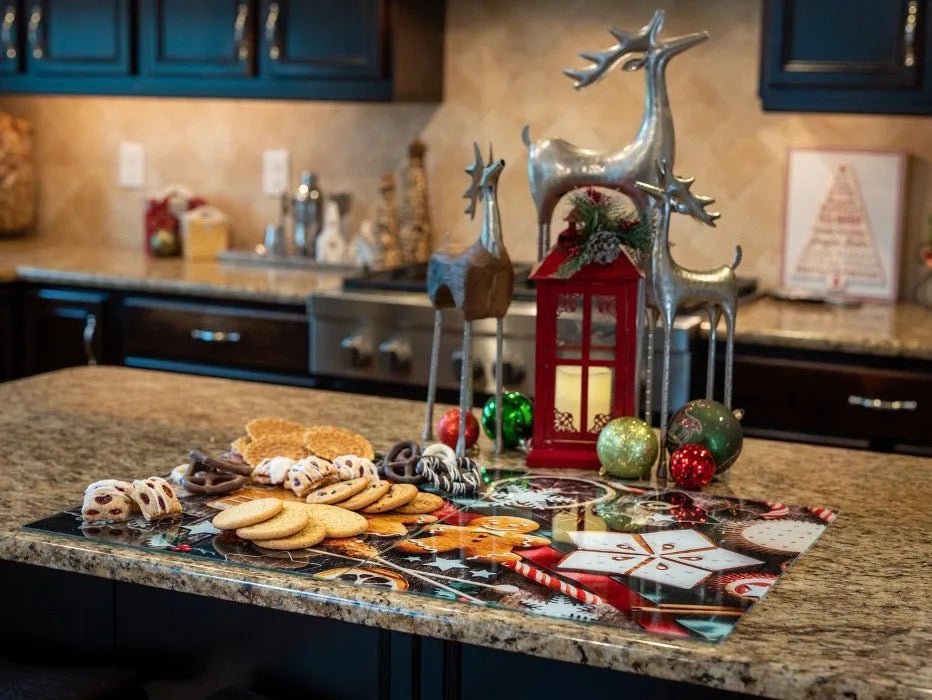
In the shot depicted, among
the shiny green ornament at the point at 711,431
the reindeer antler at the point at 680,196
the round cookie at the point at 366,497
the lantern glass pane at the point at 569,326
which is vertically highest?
the reindeer antler at the point at 680,196

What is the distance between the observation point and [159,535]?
162cm

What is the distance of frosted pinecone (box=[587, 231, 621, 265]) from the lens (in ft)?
6.43

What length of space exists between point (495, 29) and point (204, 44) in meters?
0.91

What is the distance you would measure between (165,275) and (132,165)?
90 centimetres

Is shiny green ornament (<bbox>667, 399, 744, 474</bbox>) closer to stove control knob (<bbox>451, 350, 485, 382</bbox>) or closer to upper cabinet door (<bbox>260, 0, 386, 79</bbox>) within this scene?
stove control knob (<bbox>451, 350, 485, 382</bbox>)

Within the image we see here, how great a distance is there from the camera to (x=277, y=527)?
5.21 ft

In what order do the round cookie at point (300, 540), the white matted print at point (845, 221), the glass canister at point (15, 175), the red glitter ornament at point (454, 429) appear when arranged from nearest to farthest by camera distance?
the round cookie at point (300, 540)
the red glitter ornament at point (454, 429)
the white matted print at point (845, 221)
the glass canister at point (15, 175)

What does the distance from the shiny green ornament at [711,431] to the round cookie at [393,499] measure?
422 mm

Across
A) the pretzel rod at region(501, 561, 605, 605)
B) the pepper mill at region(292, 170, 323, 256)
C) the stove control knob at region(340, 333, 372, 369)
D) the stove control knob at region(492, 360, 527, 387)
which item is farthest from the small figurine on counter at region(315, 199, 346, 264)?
the pretzel rod at region(501, 561, 605, 605)

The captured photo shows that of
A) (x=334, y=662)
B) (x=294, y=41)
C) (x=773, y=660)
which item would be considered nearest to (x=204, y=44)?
(x=294, y=41)

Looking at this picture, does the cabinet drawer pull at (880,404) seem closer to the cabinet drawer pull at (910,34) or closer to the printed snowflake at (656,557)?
the cabinet drawer pull at (910,34)

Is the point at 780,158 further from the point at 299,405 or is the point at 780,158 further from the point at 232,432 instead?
the point at 232,432

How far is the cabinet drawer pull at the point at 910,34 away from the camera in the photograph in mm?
3271

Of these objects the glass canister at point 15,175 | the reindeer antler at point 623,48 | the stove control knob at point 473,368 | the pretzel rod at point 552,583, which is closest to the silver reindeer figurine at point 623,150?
the reindeer antler at point 623,48
